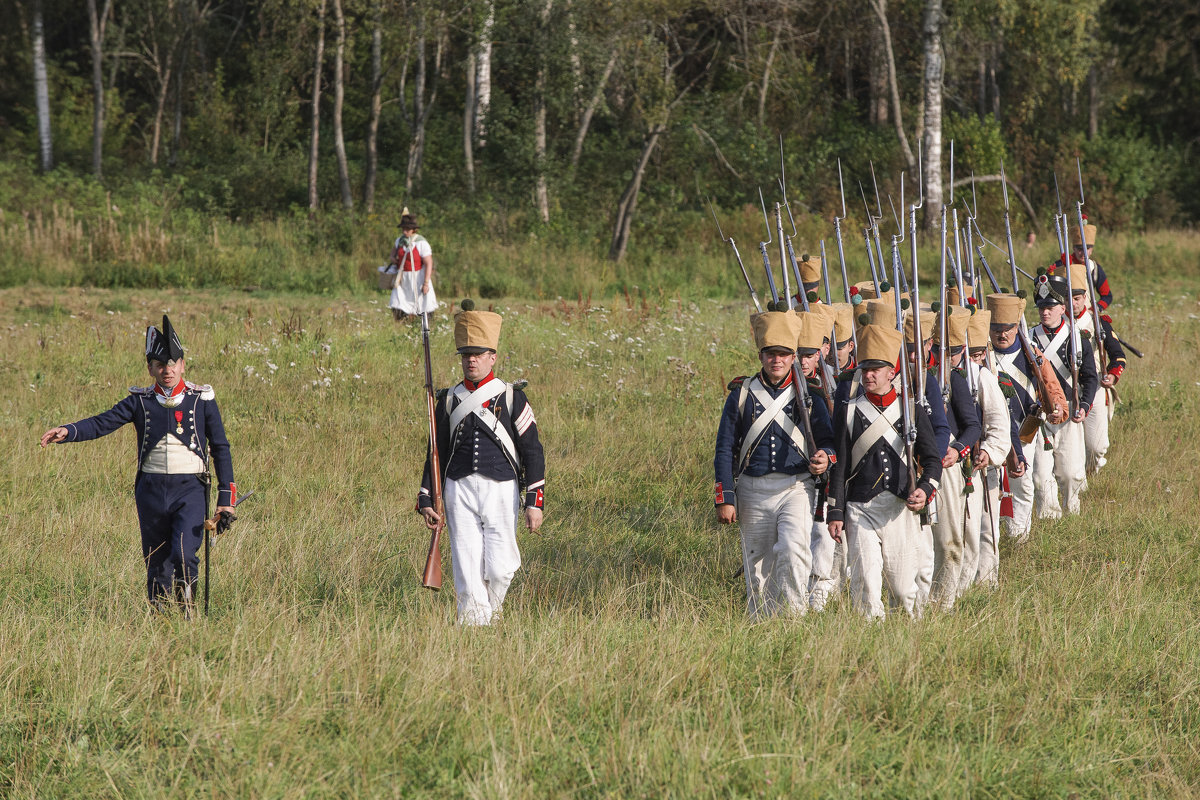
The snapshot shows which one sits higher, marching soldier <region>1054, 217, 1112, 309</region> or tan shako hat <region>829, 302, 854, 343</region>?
marching soldier <region>1054, 217, 1112, 309</region>

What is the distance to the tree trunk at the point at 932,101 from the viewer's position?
77.8 feet

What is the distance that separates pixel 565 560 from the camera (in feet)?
29.1

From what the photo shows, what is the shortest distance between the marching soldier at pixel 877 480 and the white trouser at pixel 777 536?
243 millimetres

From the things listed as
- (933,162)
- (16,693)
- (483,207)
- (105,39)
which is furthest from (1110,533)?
(105,39)

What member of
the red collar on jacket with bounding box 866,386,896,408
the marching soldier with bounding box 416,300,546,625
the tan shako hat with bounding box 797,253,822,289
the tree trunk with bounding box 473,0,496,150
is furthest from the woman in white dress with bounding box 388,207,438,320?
the tree trunk with bounding box 473,0,496,150

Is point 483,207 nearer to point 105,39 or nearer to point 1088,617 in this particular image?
point 105,39

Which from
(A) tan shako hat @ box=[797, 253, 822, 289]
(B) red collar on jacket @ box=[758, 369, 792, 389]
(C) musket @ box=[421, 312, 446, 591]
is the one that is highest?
(A) tan shako hat @ box=[797, 253, 822, 289]

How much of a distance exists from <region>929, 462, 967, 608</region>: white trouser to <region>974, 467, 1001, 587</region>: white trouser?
0.31 meters

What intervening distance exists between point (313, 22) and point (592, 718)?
77.1ft

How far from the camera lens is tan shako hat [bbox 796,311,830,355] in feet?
24.7

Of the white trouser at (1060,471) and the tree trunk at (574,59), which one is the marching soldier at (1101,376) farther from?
the tree trunk at (574,59)

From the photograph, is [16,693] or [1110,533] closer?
[16,693]

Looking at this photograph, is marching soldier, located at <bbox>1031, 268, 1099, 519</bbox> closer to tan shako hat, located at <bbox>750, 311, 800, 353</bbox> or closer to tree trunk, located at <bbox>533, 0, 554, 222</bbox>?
tan shako hat, located at <bbox>750, 311, 800, 353</bbox>

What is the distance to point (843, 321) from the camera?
28.3 ft
